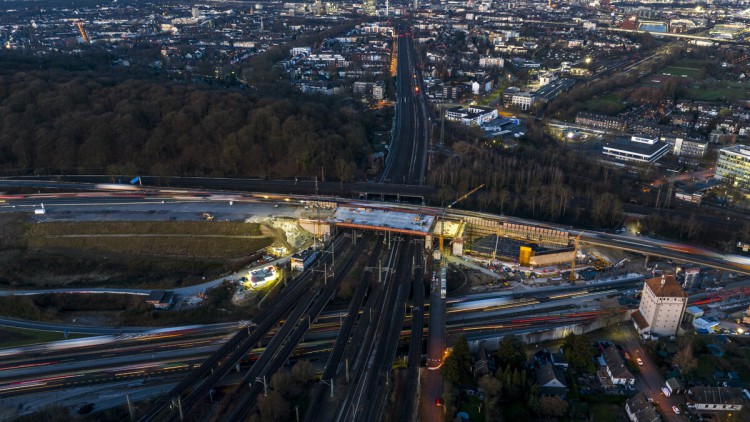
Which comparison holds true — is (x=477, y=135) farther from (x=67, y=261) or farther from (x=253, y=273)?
(x=67, y=261)

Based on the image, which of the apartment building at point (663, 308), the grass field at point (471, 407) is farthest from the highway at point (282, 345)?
the apartment building at point (663, 308)

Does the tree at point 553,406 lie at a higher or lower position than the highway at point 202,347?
higher

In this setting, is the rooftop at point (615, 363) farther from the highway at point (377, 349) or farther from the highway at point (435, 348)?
the highway at point (377, 349)

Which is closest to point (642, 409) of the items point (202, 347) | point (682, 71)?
point (202, 347)

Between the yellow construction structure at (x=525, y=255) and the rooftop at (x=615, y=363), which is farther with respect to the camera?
the yellow construction structure at (x=525, y=255)

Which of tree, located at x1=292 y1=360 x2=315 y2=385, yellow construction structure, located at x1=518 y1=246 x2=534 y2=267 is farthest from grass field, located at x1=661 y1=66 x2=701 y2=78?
tree, located at x1=292 y1=360 x2=315 y2=385

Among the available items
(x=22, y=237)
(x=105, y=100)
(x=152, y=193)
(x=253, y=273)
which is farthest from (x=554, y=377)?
(x=105, y=100)
